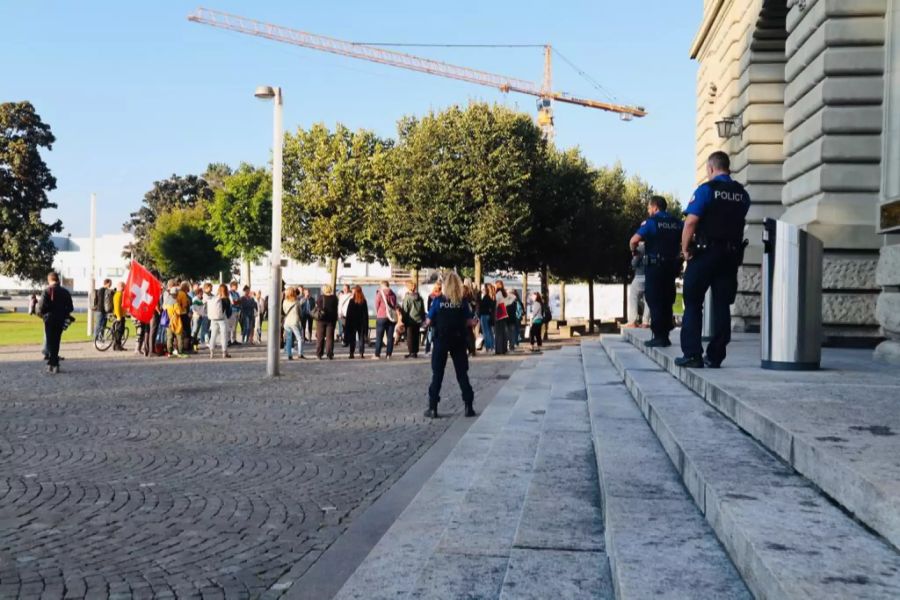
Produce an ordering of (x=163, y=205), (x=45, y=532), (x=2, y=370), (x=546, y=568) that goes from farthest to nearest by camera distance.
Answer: (x=163, y=205)
(x=2, y=370)
(x=45, y=532)
(x=546, y=568)

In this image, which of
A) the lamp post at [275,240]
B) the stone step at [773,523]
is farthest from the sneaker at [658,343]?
the lamp post at [275,240]

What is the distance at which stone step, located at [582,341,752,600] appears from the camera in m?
3.06

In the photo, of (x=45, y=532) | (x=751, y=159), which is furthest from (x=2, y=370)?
(x=751, y=159)

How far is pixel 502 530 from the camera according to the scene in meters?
4.59

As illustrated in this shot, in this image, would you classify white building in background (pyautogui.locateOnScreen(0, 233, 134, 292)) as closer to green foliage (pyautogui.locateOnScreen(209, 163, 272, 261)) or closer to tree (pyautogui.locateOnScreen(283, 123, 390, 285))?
green foliage (pyautogui.locateOnScreen(209, 163, 272, 261))

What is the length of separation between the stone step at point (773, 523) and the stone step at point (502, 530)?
0.58m

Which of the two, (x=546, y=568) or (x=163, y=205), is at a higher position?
(x=163, y=205)

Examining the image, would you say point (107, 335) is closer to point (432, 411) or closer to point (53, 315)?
point (53, 315)

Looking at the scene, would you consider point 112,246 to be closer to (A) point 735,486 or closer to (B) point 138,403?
(B) point 138,403

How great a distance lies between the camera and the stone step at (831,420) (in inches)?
125

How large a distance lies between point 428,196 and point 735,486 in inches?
1257

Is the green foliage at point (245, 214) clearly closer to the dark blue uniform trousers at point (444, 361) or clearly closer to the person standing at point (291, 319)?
the person standing at point (291, 319)

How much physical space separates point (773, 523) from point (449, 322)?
23.3 ft

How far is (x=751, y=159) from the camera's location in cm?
1630
